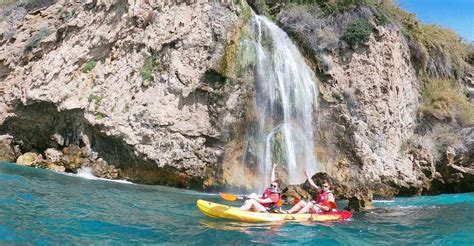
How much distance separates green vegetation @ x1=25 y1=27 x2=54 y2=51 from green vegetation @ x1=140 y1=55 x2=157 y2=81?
20.9ft

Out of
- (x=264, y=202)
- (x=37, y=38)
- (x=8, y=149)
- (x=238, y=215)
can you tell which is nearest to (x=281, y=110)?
(x=264, y=202)

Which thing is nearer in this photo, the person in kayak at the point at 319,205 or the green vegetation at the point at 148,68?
the person in kayak at the point at 319,205

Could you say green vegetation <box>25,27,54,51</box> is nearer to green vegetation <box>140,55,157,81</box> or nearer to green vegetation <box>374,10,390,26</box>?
green vegetation <box>140,55,157,81</box>

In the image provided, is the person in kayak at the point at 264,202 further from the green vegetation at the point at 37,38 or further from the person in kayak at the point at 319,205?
the green vegetation at the point at 37,38

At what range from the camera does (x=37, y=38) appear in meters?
21.6

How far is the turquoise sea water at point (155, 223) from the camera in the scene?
8.17m

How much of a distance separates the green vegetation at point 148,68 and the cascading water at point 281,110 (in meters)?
3.86

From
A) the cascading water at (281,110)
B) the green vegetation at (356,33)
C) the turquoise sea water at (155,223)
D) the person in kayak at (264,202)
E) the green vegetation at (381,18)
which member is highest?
the green vegetation at (381,18)

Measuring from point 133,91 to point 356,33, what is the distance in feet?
30.0

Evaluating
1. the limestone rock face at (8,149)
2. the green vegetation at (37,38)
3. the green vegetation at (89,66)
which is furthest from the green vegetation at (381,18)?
the limestone rock face at (8,149)

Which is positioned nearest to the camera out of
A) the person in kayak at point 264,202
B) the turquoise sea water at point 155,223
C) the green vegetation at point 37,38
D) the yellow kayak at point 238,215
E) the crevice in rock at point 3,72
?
the turquoise sea water at point 155,223

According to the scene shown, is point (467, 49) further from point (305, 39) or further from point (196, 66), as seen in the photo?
point (196, 66)

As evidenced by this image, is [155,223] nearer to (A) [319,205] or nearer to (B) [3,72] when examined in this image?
(A) [319,205]

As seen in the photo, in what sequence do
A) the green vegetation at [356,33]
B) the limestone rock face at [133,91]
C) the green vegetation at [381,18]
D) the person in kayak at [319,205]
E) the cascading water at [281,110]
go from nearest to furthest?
the person in kayak at [319,205] → the limestone rock face at [133,91] → the cascading water at [281,110] → the green vegetation at [356,33] → the green vegetation at [381,18]
